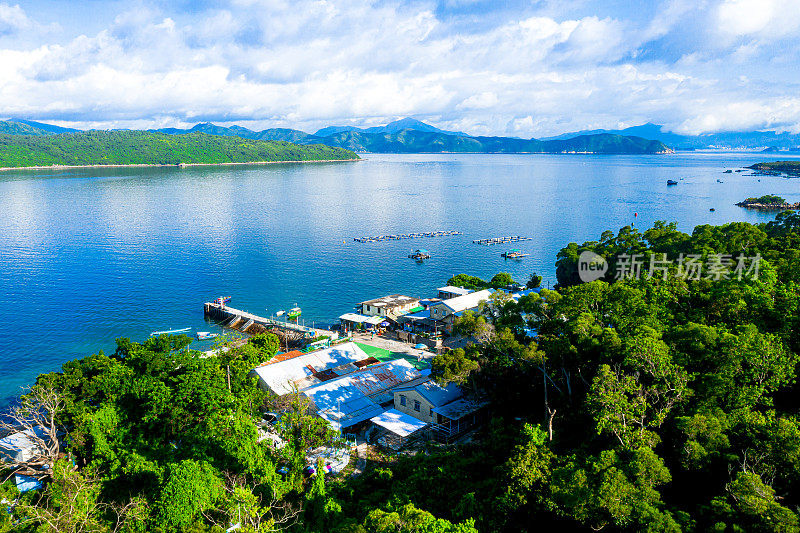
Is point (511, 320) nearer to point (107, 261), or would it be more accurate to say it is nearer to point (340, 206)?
point (107, 261)

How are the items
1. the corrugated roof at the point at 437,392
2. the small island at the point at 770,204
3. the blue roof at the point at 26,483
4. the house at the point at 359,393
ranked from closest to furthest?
the blue roof at the point at 26,483 → the corrugated roof at the point at 437,392 → the house at the point at 359,393 → the small island at the point at 770,204

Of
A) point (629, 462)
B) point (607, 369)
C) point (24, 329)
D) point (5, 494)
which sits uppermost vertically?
point (607, 369)

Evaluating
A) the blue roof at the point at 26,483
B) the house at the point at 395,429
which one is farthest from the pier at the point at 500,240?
the blue roof at the point at 26,483

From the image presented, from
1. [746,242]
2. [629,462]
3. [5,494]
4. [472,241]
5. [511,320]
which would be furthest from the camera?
[472,241]

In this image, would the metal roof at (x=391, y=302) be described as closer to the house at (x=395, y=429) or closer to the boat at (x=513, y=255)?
the house at (x=395, y=429)

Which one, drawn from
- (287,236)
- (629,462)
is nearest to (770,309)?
(629,462)
